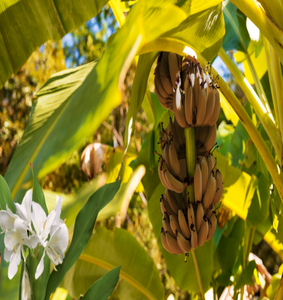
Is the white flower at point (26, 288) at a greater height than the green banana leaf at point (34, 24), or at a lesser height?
lesser

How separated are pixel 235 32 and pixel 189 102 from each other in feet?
2.05

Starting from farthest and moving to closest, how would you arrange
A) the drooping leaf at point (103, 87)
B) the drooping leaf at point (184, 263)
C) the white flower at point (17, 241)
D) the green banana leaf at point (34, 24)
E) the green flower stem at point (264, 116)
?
the drooping leaf at point (184, 263) → the green flower stem at point (264, 116) → the green banana leaf at point (34, 24) → the white flower at point (17, 241) → the drooping leaf at point (103, 87)

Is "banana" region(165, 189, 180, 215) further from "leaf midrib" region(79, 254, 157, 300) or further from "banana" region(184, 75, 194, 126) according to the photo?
"leaf midrib" region(79, 254, 157, 300)

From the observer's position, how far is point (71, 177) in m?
2.29

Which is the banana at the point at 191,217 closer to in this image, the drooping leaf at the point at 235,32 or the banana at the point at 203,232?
the banana at the point at 203,232

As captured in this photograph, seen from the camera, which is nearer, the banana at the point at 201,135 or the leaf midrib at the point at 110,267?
the banana at the point at 201,135

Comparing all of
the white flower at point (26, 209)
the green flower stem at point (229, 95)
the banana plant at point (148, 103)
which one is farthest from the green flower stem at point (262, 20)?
the white flower at point (26, 209)

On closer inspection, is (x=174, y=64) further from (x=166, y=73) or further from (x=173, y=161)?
(x=173, y=161)

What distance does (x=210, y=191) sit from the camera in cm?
58

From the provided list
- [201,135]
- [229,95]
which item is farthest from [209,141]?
[229,95]

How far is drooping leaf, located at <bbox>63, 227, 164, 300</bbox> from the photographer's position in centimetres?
101

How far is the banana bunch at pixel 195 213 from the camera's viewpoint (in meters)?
0.56

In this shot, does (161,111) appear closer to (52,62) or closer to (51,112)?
(51,112)

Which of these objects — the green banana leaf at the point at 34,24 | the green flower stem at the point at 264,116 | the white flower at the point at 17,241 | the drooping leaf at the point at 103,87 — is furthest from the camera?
the green flower stem at the point at 264,116
